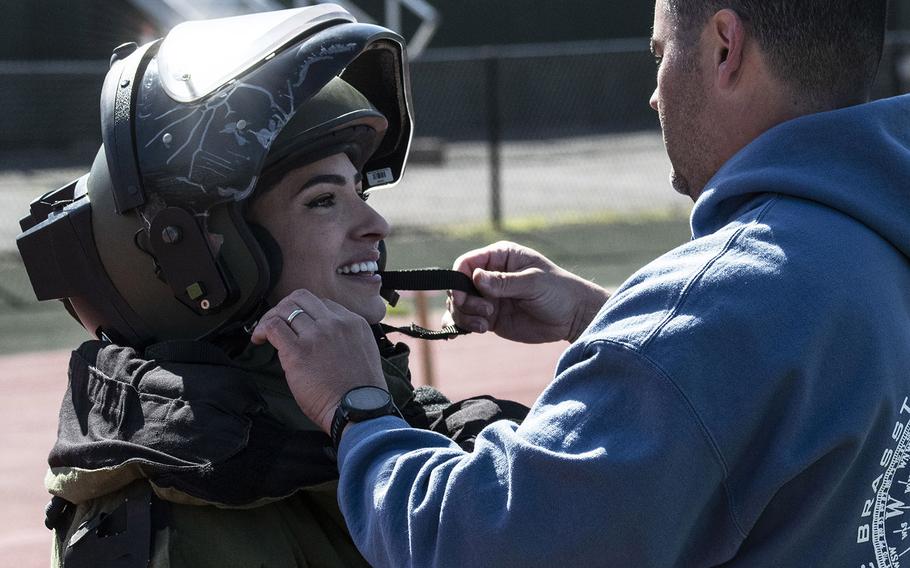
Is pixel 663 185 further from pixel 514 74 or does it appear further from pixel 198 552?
Answer: pixel 198 552

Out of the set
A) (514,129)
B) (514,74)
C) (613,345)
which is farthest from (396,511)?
(514,129)

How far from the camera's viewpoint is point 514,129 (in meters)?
23.0

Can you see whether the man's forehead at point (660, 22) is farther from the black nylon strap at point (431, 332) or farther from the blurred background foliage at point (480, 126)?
the blurred background foliage at point (480, 126)

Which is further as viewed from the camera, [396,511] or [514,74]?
[514,74]

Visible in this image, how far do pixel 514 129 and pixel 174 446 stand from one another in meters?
21.1

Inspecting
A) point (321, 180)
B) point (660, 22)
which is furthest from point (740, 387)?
point (321, 180)

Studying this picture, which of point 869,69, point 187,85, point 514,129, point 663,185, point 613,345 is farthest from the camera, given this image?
point 514,129

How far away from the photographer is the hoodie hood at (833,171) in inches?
72.9

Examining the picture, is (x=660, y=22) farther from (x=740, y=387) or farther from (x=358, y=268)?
(x=358, y=268)

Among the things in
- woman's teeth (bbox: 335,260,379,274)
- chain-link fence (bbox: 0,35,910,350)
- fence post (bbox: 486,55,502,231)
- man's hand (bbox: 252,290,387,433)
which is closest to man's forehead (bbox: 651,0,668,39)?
man's hand (bbox: 252,290,387,433)

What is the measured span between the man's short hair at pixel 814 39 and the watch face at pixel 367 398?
783 mm

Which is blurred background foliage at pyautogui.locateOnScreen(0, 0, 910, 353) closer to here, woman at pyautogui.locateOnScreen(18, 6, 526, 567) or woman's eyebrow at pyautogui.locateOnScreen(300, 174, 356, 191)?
woman at pyautogui.locateOnScreen(18, 6, 526, 567)

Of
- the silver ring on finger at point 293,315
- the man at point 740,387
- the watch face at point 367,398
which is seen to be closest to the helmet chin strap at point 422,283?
the silver ring on finger at point 293,315

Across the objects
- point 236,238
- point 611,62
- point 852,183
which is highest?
point 852,183
